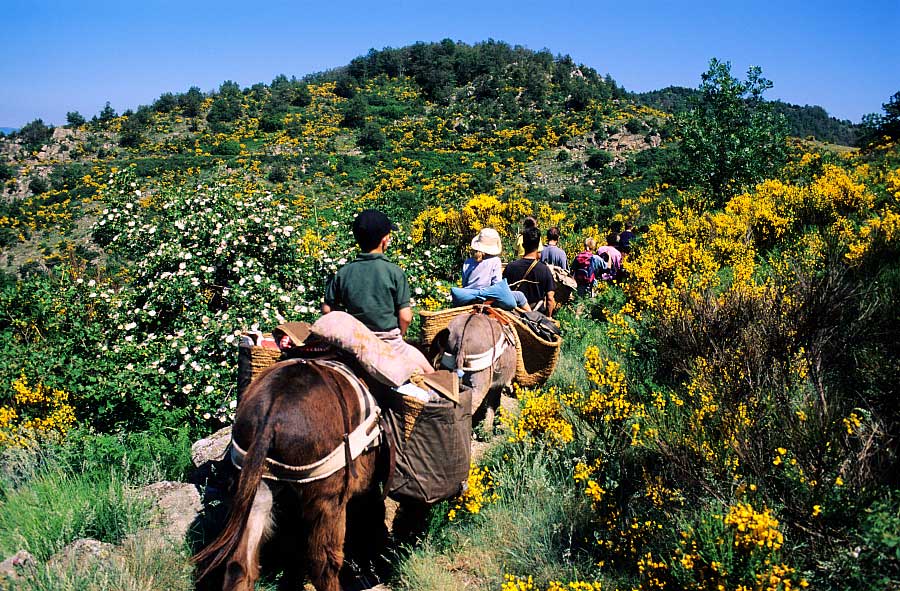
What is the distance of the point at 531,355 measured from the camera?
619cm

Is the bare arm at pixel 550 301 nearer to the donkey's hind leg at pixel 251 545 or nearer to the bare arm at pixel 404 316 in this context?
the bare arm at pixel 404 316

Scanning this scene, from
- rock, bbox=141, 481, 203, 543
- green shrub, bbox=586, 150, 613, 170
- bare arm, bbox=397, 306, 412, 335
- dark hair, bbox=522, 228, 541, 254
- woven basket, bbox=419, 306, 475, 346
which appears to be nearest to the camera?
rock, bbox=141, 481, 203, 543

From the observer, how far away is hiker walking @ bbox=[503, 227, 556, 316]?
23.8 ft

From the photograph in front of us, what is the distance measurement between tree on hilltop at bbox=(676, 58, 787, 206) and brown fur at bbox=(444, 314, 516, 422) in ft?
44.0

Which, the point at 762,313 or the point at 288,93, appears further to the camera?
the point at 288,93

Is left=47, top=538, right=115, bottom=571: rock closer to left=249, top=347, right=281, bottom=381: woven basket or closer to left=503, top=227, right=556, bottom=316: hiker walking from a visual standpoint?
left=249, top=347, right=281, bottom=381: woven basket

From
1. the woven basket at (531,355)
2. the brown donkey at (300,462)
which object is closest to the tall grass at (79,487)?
the brown donkey at (300,462)

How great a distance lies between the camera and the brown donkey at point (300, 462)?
2.87m

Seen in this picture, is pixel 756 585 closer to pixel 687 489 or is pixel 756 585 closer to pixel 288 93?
pixel 687 489

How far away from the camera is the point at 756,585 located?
2.62m

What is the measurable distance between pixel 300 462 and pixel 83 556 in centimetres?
171

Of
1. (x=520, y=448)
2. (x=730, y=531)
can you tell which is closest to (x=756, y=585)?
(x=730, y=531)

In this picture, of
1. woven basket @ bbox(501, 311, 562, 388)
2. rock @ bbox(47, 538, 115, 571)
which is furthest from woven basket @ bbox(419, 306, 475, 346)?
rock @ bbox(47, 538, 115, 571)

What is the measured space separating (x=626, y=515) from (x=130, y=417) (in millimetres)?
5218
